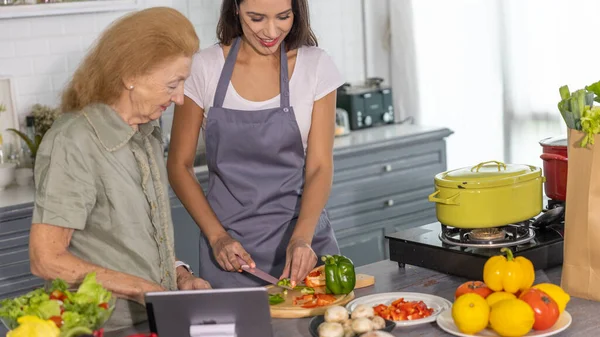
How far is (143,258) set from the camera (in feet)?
7.80

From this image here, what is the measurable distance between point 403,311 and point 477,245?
1.45ft

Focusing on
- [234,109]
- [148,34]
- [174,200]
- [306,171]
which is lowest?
[174,200]

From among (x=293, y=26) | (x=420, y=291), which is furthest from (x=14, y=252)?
(x=420, y=291)

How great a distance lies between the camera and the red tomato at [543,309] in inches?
83.7

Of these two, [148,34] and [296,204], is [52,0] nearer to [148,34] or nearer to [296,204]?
[296,204]

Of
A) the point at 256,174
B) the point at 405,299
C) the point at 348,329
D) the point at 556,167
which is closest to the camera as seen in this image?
the point at 348,329

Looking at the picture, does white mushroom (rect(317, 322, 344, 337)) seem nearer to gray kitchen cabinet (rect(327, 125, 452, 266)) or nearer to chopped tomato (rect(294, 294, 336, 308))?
chopped tomato (rect(294, 294, 336, 308))

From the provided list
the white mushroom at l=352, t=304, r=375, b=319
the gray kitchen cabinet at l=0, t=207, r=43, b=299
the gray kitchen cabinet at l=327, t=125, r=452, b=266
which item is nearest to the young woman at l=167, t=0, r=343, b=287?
the white mushroom at l=352, t=304, r=375, b=319

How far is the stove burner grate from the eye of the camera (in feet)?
8.71

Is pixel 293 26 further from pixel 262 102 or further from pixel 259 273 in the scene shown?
pixel 259 273

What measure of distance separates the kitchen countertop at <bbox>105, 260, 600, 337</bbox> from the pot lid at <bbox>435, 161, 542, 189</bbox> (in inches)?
11.0

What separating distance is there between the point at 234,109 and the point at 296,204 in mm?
385

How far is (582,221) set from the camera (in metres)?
2.37

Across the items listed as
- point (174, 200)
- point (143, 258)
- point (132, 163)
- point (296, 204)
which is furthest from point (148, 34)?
point (174, 200)
